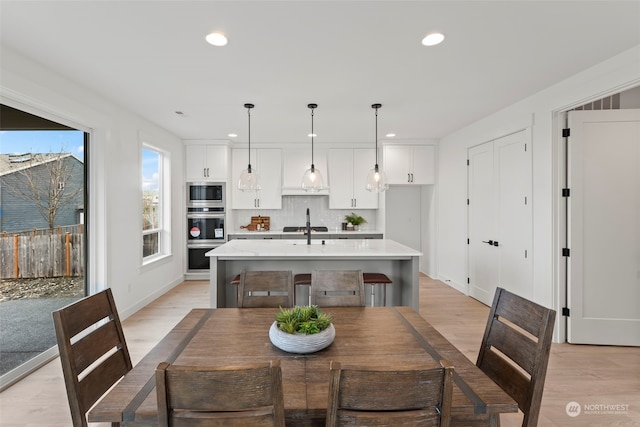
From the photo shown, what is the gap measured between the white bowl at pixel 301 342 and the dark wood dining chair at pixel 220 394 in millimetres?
464

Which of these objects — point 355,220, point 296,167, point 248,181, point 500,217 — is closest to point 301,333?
point 248,181

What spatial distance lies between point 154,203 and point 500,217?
4973 millimetres

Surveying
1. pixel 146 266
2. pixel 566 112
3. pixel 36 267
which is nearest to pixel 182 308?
pixel 146 266

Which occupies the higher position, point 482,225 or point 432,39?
point 432,39

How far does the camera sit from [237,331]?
5.53 ft

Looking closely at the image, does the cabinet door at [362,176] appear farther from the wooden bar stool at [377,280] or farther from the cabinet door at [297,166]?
the wooden bar stool at [377,280]

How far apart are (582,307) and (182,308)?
4556mm

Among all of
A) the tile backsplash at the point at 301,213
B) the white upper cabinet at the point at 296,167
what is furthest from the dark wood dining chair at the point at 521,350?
A: the tile backsplash at the point at 301,213

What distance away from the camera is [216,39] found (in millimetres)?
2320

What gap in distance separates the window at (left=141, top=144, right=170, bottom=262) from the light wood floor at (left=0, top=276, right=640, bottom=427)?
1171mm

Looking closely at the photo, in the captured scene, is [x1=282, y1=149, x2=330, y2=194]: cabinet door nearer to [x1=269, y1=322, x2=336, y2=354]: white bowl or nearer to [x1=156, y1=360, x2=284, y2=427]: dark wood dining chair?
[x1=269, y1=322, x2=336, y2=354]: white bowl

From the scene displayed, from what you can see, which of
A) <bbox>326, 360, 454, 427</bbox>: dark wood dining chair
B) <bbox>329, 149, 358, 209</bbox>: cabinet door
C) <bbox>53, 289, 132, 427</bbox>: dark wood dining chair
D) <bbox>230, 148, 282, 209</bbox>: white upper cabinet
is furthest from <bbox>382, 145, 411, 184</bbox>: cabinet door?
<bbox>326, 360, 454, 427</bbox>: dark wood dining chair

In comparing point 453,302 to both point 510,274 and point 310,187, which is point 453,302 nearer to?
point 510,274

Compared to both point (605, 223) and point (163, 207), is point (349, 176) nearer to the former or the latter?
point (163, 207)
